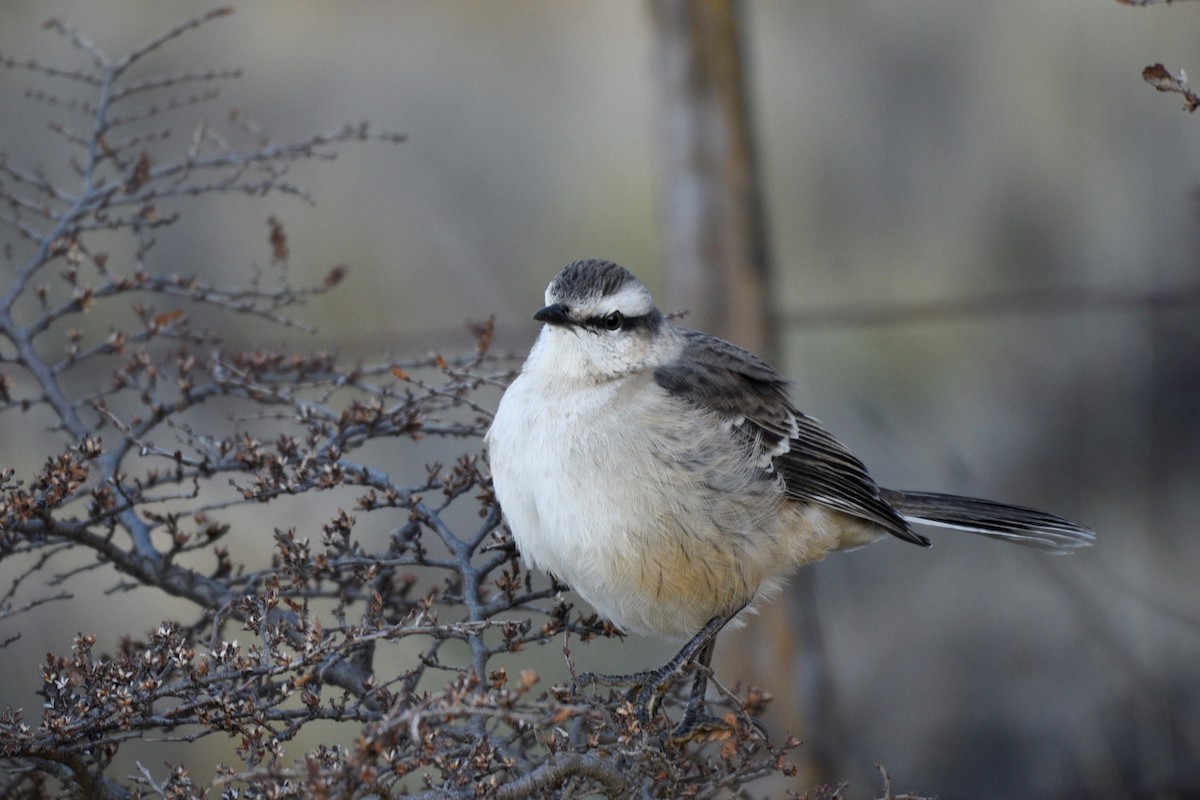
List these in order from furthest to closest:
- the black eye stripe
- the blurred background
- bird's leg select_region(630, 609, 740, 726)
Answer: the blurred background, the black eye stripe, bird's leg select_region(630, 609, 740, 726)

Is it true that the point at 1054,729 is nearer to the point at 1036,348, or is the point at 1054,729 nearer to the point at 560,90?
the point at 1036,348

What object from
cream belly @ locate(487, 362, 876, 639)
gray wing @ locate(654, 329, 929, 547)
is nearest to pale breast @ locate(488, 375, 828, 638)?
cream belly @ locate(487, 362, 876, 639)

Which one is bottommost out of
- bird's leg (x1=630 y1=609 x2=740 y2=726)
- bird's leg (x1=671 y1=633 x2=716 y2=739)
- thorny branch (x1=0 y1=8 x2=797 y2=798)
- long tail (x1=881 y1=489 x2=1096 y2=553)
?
bird's leg (x1=671 y1=633 x2=716 y2=739)

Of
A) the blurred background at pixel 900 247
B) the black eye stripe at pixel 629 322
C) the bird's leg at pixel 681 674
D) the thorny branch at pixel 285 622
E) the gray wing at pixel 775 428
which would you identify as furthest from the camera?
the blurred background at pixel 900 247

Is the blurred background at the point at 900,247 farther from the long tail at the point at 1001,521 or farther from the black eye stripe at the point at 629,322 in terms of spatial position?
the black eye stripe at the point at 629,322

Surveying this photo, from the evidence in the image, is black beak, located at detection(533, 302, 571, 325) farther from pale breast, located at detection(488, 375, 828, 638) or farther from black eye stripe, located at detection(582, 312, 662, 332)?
pale breast, located at detection(488, 375, 828, 638)

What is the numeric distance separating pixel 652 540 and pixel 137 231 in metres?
1.84

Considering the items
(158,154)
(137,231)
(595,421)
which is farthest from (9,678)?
(595,421)

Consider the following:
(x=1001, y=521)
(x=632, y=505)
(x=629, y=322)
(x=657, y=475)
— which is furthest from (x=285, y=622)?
(x=1001, y=521)

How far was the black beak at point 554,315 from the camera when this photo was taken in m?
3.61

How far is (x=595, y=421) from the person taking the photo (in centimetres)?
357

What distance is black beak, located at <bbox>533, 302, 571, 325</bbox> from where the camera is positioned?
361 centimetres

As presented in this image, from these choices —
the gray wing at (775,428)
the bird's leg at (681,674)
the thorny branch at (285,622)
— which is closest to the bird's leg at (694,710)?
the bird's leg at (681,674)

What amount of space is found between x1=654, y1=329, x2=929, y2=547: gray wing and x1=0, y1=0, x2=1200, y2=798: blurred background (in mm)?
2696
